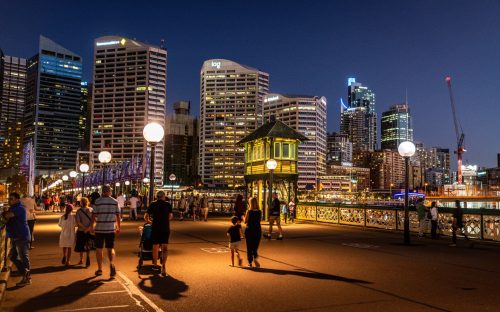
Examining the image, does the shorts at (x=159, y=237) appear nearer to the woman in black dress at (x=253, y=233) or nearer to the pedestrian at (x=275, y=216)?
the woman in black dress at (x=253, y=233)

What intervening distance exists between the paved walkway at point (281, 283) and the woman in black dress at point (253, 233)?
16.8 inches

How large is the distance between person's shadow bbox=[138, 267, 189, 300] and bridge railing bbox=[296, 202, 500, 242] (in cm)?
1334

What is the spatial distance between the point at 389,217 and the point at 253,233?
43.2 ft

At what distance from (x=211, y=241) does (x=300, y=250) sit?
4.00 m

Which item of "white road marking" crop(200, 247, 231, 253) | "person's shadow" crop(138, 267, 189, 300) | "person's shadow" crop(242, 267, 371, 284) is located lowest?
"white road marking" crop(200, 247, 231, 253)

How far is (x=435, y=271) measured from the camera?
10.9 m

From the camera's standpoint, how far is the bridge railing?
18.0 metres

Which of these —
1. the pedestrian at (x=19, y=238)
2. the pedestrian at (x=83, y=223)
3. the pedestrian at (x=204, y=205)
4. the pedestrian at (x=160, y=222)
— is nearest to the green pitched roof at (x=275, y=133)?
the pedestrian at (x=204, y=205)

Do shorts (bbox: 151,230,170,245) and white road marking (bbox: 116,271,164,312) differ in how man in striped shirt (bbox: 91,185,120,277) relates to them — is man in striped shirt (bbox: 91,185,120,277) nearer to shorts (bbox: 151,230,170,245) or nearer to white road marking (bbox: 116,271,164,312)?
white road marking (bbox: 116,271,164,312)

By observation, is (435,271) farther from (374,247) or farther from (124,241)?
(124,241)

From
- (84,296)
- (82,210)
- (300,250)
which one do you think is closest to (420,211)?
(300,250)

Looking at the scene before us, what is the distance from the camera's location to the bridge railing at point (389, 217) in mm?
18047

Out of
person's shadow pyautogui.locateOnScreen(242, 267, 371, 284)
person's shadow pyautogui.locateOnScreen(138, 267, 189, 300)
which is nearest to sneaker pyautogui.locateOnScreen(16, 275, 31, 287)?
person's shadow pyautogui.locateOnScreen(138, 267, 189, 300)

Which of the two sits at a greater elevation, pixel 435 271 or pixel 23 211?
pixel 23 211
